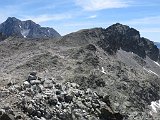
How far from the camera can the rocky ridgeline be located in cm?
3856

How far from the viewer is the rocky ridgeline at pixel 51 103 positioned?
38562mm

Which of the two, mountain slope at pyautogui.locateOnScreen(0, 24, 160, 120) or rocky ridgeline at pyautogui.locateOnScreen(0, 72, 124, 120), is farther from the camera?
mountain slope at pyautogui.locateOnScreen(0, 24, 160, 120)

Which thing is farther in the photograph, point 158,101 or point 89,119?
point 158,101

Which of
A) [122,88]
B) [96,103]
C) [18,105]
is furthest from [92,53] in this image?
[18,105]

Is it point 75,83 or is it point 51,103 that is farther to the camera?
point 75,83

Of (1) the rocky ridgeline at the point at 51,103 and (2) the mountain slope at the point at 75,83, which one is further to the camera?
(2) the mountain slope at the point at 75,83

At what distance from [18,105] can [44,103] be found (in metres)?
3.64

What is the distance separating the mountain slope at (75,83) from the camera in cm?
4209

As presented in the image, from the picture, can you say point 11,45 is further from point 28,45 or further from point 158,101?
point 158,101

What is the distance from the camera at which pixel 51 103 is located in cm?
4197

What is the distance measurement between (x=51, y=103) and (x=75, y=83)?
37.6ft

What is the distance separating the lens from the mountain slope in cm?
4209

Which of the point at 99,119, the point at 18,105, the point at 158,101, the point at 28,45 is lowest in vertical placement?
the point at 158,101

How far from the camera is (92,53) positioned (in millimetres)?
119625
